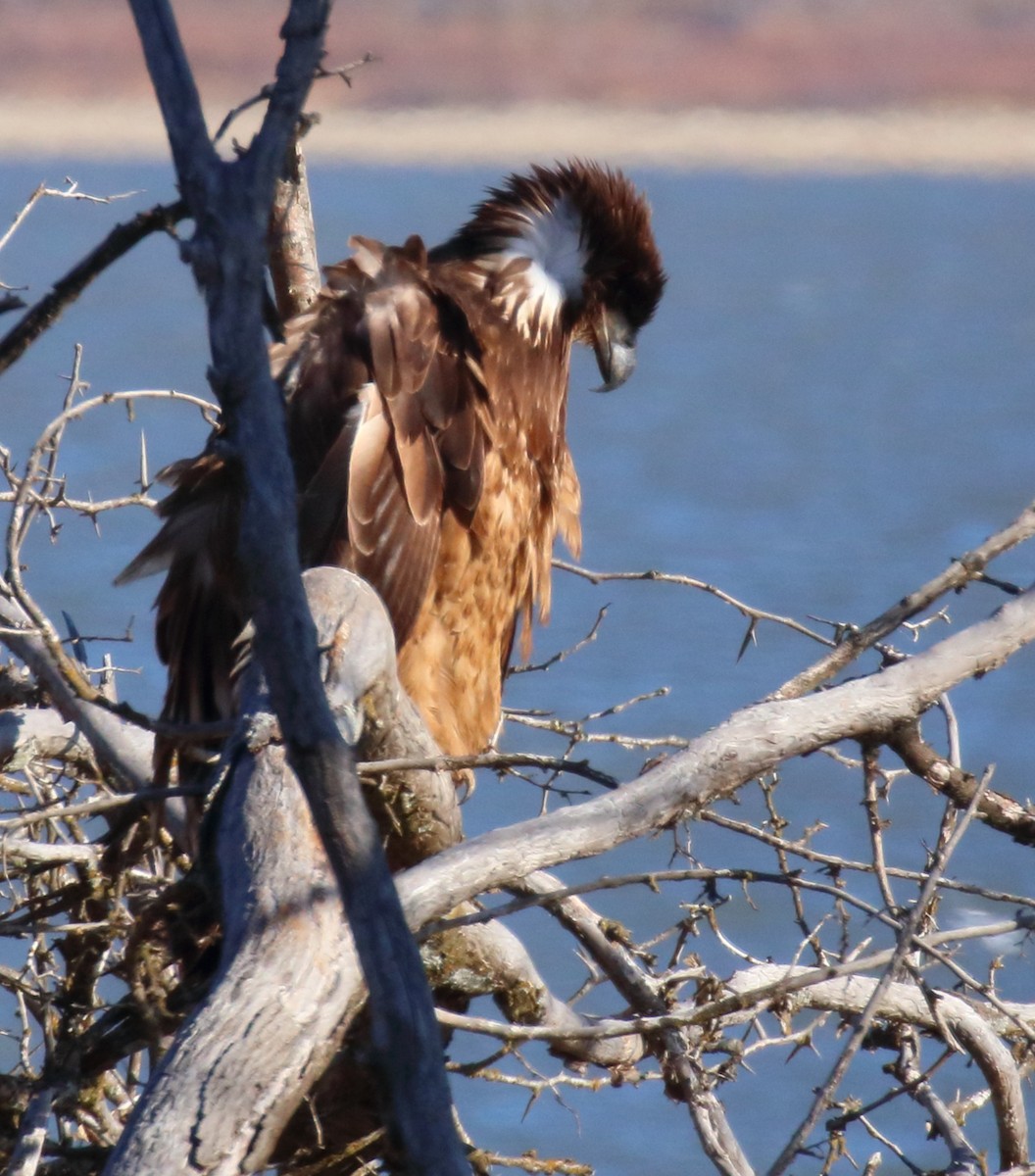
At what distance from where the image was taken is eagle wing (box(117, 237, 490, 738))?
7.71 feet

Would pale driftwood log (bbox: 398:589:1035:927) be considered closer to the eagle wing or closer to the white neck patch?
the eagle wing

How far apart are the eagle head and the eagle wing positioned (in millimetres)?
276

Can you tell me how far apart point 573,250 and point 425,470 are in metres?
0.69

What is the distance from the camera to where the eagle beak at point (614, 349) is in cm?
302

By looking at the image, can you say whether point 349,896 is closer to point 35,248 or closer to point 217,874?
point 217,874

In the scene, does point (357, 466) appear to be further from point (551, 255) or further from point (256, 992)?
point (256, 992)

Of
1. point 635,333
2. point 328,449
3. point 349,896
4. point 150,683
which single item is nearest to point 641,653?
point 150,683

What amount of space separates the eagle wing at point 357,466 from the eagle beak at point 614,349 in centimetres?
56

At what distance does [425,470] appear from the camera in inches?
93.9

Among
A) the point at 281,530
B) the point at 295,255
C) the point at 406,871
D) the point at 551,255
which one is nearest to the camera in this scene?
the point at 281,530

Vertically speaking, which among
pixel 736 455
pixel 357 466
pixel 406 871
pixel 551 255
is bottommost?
pixel 406 871

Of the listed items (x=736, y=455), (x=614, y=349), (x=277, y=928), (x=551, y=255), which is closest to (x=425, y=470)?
(x=551, y=255)

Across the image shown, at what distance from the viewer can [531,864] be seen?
143 centimetres

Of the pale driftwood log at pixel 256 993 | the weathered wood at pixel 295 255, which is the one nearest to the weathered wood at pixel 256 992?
the pale driftwood log at pixel 256 993
